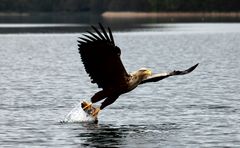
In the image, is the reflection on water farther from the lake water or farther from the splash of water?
the splash of water

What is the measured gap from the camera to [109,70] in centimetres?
2464

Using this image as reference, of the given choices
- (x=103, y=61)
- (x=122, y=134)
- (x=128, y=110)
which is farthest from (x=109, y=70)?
(x=128, y=110)

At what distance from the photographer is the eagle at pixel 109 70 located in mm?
24234

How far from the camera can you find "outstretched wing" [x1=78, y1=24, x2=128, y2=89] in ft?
79.6

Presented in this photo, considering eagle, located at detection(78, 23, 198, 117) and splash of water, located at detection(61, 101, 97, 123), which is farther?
splash of water, located at detection(61, 101, 97, 123)

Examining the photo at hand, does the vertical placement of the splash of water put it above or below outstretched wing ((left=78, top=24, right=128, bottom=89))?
below

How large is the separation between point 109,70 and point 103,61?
0.97ft

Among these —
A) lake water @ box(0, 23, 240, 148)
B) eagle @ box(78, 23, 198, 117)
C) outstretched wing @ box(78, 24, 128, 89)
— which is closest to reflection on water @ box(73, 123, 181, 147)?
lake water @ box(0, 23, 240, 148)

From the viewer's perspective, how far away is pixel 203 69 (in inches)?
1969

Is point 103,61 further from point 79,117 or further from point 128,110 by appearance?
point 128,110

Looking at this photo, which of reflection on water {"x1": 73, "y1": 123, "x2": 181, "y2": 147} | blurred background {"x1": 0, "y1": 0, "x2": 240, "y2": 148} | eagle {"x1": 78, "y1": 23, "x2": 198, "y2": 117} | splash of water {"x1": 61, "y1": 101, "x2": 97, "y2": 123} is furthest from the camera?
splash of water {"x1": 61, "y1": 101, "x2": 97, "y2": 123}

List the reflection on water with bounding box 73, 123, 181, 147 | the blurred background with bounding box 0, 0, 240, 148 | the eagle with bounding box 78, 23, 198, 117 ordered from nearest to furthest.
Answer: the reflection on water with bounding box 73, 123, 181, 147 → the blurred background with bounding box 0, 0, 240, 148 → the eagle with bounding box 78, 23, 198, 117

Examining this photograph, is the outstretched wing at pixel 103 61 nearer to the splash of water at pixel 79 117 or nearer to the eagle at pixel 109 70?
the eagle at pixel 109 70

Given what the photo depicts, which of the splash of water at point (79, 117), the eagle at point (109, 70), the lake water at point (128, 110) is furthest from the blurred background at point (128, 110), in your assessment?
the eagle at point (109, 70)
